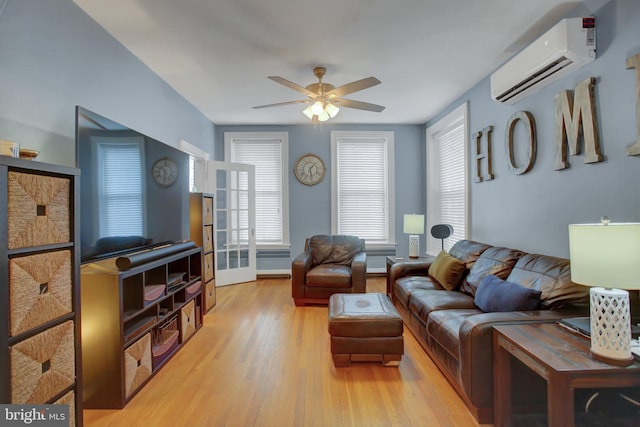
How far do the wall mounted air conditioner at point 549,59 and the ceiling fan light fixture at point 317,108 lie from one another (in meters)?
1.64

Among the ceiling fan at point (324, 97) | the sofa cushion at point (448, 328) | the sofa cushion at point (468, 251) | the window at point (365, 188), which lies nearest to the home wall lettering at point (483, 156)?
the sofa cushion at point (468, 251)

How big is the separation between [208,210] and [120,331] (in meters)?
2.06

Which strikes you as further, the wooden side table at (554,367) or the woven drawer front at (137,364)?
the woven drawer front at (137,364)

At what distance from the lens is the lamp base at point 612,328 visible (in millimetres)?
1292

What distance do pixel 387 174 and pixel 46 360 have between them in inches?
189

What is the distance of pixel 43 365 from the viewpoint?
1302mm

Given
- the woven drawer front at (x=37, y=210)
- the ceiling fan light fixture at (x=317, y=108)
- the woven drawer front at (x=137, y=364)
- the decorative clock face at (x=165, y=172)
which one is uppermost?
the ceiling fan light fixture at (x=317, y=108)

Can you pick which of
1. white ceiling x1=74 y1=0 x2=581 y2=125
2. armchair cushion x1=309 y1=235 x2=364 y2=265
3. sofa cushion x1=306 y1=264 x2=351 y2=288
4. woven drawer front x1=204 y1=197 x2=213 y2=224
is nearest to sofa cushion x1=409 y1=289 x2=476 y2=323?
sofa cushion x1=306 y1=264 x2=351 y2=288

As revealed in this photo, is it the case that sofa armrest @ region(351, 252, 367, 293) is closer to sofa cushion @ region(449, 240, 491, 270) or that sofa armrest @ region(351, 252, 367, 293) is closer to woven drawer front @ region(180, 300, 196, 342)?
sofa cushion @ region(449, 240, 491, 270)

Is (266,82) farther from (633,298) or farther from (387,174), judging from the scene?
(633,298)

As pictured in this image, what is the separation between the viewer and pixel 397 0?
206 centimetres

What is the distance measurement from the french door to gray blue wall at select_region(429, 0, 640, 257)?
11.2 feet

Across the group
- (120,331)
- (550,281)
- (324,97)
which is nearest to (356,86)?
(324,97)

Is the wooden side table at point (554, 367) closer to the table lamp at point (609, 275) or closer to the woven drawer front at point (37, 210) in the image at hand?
the table lamp at point (609, 275)
